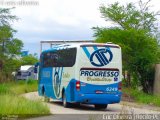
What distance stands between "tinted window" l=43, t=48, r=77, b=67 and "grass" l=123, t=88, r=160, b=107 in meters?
6.16

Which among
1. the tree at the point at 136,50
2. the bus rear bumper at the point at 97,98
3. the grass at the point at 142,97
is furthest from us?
the tree at the point at 136,50

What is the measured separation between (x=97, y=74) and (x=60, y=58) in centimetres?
375

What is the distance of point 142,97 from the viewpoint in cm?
3338

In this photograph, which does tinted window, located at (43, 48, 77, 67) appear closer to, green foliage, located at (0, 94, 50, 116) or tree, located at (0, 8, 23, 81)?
green foliage, located at (0, 94, 50, 116)

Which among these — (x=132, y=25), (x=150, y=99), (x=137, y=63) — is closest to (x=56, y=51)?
(x=150, y=99)

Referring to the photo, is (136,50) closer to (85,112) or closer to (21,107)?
(85,112)

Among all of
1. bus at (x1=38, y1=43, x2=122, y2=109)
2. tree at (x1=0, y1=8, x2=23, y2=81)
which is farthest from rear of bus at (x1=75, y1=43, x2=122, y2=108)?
tree at (x1=0, y1=8, x2=23, y2=81)

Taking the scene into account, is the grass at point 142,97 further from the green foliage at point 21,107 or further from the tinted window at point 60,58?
the green foliage at point 21,107

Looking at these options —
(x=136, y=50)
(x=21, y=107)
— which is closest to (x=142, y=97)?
(x=136, y=50)

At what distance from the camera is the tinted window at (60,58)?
87.0 feet

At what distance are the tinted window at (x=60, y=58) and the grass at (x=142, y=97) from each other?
616cm

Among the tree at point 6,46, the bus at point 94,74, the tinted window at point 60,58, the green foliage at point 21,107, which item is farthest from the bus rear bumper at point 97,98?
the tree at point 6,46

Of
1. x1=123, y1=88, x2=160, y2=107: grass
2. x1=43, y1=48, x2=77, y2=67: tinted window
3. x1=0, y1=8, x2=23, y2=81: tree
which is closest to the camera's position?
x1=43, y1=48, x2=77, y2=67: tinted window

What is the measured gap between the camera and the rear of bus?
25.6 meters
